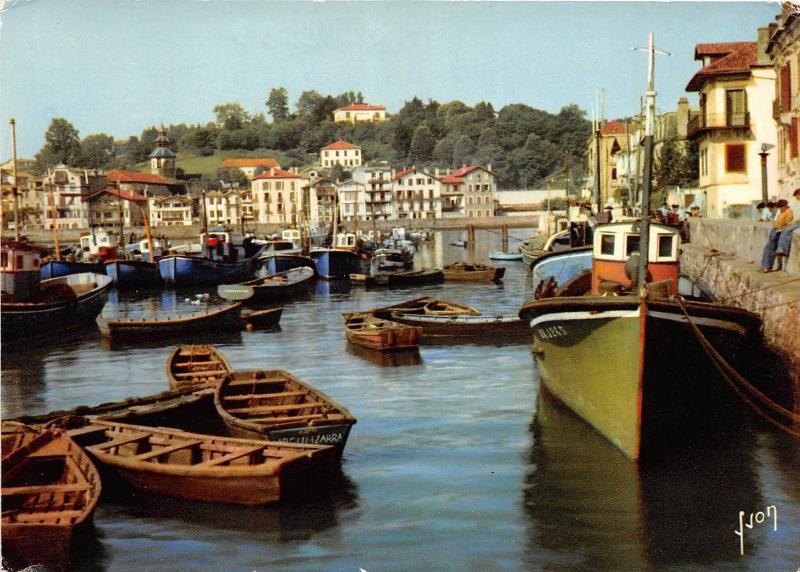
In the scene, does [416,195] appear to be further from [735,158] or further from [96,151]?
[735,158]

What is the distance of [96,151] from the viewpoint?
171875 mm

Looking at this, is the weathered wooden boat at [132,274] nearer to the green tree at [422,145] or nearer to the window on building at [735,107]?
the window on building at [735,107]

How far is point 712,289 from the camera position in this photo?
3136 cm

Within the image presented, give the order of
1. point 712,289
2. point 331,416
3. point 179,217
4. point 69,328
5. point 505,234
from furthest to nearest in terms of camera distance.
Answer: point 179,217
point 505,234
point 69,328
point 712,289
point 331,416

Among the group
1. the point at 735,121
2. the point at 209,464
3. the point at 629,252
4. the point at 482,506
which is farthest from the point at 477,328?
the point at 735,121

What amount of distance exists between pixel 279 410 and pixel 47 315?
74.0 ft

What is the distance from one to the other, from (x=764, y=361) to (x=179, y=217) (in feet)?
467

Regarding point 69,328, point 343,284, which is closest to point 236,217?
point 343,284

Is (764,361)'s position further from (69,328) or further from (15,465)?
(69,328)

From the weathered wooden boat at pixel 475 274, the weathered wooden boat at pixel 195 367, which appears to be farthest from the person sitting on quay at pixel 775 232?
the weathered wooden boat at pixel 475 274

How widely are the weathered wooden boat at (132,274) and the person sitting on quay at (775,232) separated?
1966 inches

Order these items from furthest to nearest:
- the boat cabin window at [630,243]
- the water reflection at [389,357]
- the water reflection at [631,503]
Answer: the water reflection at [389,357], the boat cabin window at [630,243], the water reflection at [631,503]

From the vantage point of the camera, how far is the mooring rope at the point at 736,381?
17.3 metres

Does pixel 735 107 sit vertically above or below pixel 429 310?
above
